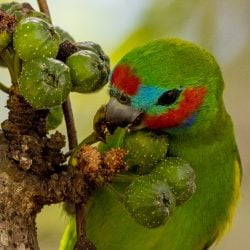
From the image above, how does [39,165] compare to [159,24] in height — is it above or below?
above

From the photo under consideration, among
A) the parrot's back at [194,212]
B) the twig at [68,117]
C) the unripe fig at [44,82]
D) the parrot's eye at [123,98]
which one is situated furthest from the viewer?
the parrot's back at [194,212]

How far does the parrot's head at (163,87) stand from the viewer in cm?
201

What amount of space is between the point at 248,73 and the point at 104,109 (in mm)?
2543

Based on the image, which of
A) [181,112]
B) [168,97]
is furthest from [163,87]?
[181,112]

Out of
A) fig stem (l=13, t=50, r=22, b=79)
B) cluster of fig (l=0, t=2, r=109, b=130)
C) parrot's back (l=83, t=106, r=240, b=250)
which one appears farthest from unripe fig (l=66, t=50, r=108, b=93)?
parrot's back (l=83, t=106, r=240, b=250)

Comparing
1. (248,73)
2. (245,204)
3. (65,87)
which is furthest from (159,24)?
(65,87)

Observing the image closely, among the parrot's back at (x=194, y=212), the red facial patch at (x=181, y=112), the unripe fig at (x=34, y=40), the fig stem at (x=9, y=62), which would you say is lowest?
the parrot's back at (x=194, y=212)

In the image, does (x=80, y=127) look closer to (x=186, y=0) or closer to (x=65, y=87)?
(x=186, y=0)

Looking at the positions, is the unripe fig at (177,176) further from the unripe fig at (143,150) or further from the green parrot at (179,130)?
the green parrot at (179,130)

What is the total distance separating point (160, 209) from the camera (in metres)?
1.74

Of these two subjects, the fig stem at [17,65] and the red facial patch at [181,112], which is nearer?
the fig stem at [17,65]

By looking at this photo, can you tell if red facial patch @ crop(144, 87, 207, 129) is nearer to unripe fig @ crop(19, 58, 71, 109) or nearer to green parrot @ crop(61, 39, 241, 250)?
green parrot @ crop(61, 39, 241, 250)

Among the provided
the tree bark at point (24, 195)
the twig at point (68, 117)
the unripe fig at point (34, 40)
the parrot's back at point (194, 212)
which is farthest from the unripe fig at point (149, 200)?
the parrot's back at point (194, 212)

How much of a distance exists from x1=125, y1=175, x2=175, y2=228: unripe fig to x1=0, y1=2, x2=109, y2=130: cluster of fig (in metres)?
0.26
